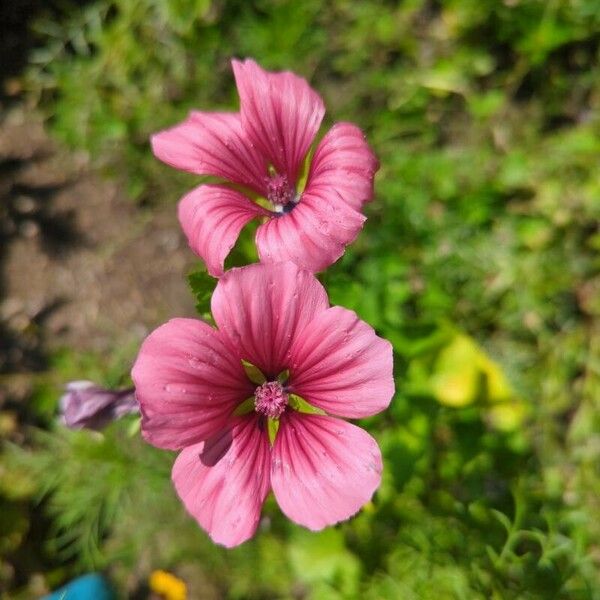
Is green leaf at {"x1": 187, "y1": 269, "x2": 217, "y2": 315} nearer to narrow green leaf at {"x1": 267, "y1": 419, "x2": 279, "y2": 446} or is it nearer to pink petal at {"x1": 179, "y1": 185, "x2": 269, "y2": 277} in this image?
pink petal at {"x1": 179, "y1": 185, "x2": 269, "y2": 277}

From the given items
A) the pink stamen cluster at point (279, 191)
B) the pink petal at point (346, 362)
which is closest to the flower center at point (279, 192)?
the pink stamen cluster at point (279, 191)

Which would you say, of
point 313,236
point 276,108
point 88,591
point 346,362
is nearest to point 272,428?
point 346,362

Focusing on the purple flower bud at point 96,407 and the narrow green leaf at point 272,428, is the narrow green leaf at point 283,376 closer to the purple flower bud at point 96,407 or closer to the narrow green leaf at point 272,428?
the narrow green leaf at point 272,428

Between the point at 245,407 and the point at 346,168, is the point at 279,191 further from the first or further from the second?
the point at 245,407

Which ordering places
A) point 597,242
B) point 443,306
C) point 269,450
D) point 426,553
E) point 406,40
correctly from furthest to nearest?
point 406,40
point 597,242
point 443,306
point 426,553
point 269,450

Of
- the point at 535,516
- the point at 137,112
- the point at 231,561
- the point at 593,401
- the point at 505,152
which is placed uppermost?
the point at 137,112

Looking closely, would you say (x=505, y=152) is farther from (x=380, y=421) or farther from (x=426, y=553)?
(x=426, y=553)

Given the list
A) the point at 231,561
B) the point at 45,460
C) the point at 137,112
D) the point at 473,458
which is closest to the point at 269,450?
the point at 473,458
